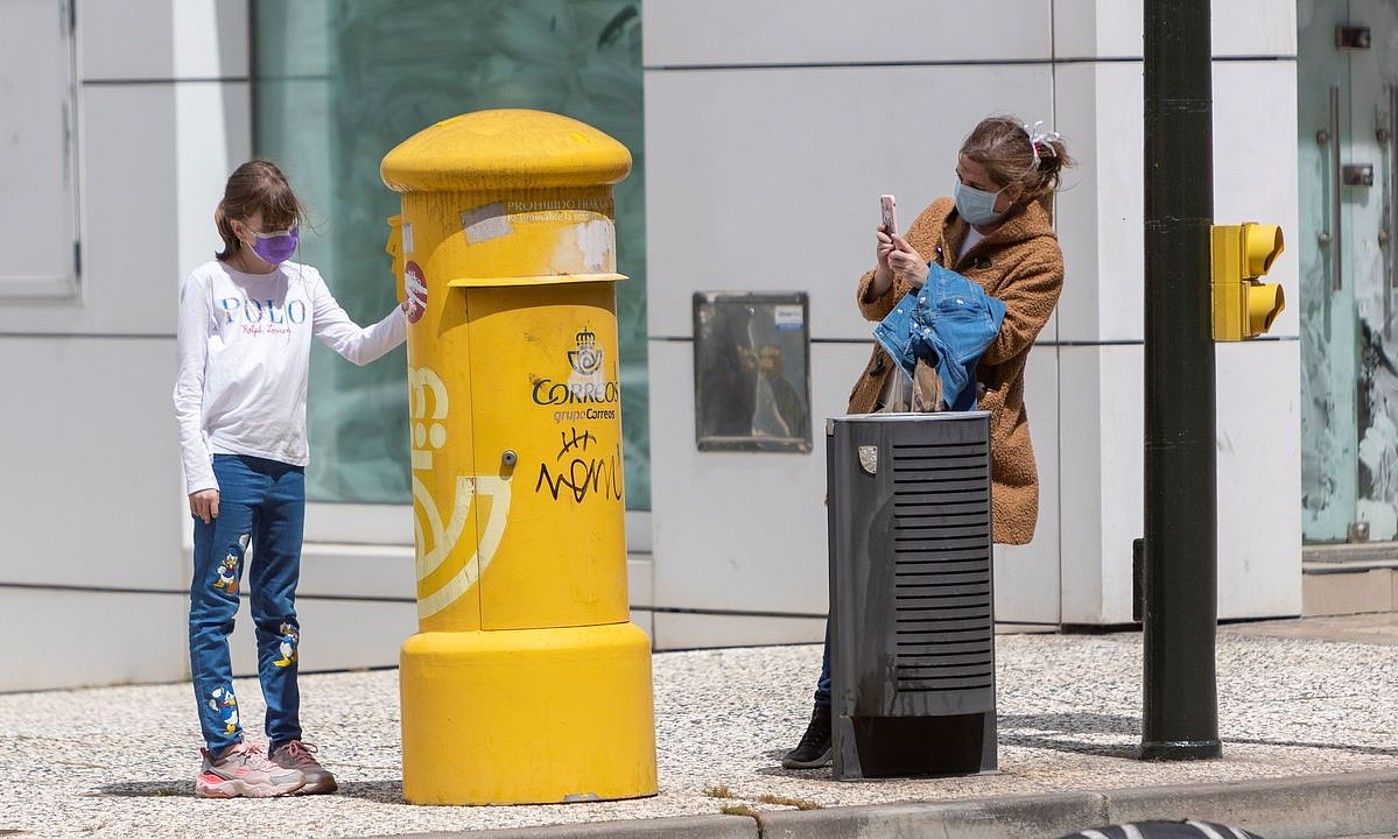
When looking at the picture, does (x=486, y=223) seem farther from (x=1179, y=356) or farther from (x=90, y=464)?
(x=90, y=464)

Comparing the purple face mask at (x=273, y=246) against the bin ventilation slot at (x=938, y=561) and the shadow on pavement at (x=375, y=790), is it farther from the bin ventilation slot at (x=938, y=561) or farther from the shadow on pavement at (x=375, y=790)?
the bin ventilation slot at (x=938, y=561)

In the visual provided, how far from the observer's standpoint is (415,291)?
20.0 ft

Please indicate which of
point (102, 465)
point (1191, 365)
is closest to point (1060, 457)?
point (1191, 365)

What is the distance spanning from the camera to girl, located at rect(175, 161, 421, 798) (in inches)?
246

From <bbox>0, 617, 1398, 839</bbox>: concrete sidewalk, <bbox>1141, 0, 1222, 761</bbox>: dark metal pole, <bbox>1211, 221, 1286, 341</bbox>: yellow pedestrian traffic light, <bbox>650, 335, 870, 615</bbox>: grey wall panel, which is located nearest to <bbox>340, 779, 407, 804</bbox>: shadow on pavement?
<bbox>0, 617, 1398, 839</bbox>: concrete sidewalk

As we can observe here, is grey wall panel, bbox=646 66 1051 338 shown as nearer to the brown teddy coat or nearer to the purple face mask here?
the brown teddy coat

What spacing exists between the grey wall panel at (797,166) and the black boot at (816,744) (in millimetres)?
3326

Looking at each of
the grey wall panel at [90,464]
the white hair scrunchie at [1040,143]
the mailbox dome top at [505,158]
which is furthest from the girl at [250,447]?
the grey wall panel at [90,464]

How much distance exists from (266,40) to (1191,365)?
615cm

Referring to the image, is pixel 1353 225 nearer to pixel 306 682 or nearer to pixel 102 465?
pixel 306 682

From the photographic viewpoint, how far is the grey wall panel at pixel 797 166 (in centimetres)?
954

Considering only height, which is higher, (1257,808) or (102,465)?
(102,465)

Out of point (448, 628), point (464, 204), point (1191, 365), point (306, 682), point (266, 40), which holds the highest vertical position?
point (266, 40)

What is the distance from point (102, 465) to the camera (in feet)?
36.5
